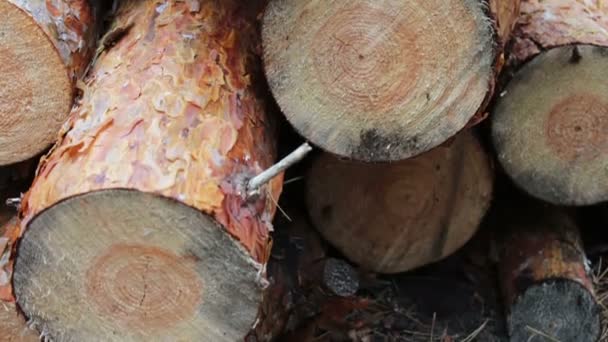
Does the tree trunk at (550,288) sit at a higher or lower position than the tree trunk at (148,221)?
lower

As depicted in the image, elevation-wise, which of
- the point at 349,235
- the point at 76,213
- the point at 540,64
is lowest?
the point at 349,235

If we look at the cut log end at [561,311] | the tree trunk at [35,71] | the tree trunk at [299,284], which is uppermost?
the tree trunk at [35,71]

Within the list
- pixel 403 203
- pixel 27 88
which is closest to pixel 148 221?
pixel 27 88

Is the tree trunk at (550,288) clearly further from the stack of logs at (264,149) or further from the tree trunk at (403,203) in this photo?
the tree trunk at (403,203)

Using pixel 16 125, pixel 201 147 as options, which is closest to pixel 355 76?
pixel 201 147

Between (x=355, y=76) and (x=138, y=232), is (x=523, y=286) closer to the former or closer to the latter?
(x=355, y=76)

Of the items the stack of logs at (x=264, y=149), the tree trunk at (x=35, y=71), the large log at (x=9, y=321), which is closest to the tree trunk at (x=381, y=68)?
the stack of logs at (x=264, y=149)
